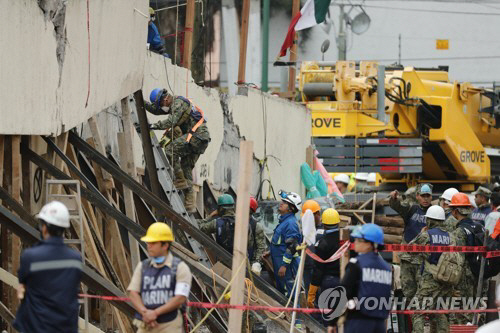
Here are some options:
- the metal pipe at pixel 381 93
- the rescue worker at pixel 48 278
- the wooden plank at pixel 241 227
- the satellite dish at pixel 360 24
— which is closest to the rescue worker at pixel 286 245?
the wooden plank at pixel 241 227

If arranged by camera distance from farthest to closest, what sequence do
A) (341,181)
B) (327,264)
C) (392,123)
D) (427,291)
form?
(392,123) → (341,181) → (427,291) → (327,264)

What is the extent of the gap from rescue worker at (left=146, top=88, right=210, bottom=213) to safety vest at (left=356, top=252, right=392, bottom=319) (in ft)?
18.9

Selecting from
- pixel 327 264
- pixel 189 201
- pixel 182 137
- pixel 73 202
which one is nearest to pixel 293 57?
pixel 189 201

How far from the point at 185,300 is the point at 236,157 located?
11.1 metres

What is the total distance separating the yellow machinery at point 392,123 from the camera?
2664 cm

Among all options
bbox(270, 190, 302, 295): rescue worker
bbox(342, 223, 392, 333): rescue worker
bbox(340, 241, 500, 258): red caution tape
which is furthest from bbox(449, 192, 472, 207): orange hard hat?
bbox(342, 223, 392, 333): rescue worker

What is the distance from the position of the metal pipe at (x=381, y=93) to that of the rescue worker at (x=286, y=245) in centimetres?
1048

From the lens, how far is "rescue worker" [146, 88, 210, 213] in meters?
15.2

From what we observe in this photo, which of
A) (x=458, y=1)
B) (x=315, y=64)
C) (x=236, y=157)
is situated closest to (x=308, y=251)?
(x=236, y=157)

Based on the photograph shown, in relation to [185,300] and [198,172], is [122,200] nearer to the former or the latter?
[198,172]

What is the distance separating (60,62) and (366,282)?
427cm

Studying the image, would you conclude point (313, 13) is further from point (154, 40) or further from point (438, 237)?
point (438, 237)

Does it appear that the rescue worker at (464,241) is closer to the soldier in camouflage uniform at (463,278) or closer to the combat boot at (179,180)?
the soldier in camouflage uniform at (463,278)

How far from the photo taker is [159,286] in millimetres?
9172
